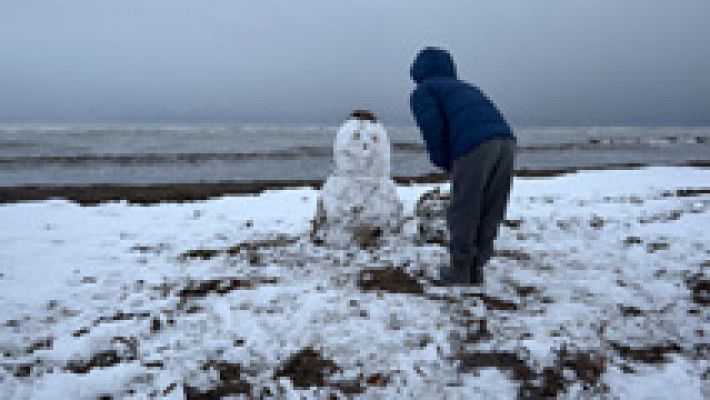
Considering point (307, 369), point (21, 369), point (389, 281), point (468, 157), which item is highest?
point (468, 157)

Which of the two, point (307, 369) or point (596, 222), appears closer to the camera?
point (307, 369)

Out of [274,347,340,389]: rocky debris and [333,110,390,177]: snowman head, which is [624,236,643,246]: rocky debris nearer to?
[333,110,390,177]: snowman head

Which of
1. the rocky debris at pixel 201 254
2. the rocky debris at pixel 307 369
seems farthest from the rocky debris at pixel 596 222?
the rocky debris at pixel 307 369

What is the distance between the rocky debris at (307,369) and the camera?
3123mm

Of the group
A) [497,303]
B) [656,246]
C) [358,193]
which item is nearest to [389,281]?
[497,303]

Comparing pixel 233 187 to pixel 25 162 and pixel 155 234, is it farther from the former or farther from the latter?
pixel 25 162

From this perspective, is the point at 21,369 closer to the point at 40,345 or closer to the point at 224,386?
the point at 40,345

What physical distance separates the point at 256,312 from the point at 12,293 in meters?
3.07

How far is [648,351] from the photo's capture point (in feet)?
11.6

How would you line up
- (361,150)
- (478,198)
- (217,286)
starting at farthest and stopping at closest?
(361,150)
(217,286)
(478,198)

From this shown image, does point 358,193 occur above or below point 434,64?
below

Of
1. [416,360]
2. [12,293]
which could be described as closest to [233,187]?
[12,293]

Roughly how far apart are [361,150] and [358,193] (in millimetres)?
538

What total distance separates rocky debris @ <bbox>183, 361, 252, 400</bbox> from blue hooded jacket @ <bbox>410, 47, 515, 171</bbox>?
2500 millimetres
